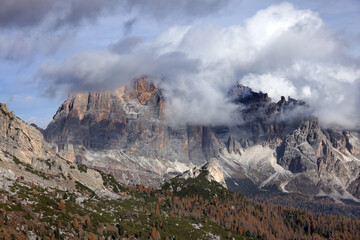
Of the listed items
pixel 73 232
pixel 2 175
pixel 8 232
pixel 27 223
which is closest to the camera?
pixel 8 232

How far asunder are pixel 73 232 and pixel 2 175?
4492 centimetres

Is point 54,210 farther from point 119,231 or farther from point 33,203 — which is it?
point 119,231

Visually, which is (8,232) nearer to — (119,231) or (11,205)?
(11,205)

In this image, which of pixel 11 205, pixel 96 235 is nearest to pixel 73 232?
pixel 96 235

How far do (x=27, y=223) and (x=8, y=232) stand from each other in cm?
1345

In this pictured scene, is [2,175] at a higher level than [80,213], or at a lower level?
higher

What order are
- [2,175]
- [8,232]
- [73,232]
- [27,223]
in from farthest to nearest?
A: [2,175], [73,232], [27,223], [8,232]

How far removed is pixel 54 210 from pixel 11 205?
23.9 metres

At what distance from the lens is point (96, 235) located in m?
181

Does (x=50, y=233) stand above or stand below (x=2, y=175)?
below

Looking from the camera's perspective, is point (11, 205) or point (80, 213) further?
point (80, 213)

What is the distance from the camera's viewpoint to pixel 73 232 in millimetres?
170750

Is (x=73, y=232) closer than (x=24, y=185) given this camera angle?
Yes

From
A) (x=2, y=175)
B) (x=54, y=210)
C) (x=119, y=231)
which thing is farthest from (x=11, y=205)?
(x=119, y=231)
